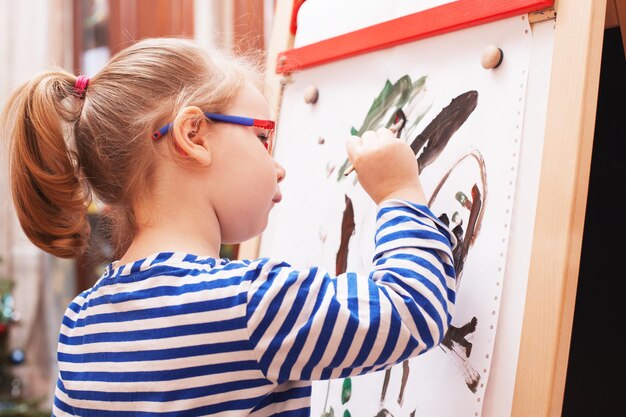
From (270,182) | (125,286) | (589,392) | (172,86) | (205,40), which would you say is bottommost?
(589,392)

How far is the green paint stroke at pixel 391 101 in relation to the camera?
85 cm

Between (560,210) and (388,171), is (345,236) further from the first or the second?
(560,210)

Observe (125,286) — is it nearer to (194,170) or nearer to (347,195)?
(194,170)

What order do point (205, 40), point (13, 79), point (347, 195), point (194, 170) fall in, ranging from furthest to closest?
Result: point (13, 79) < point (205, 40) < point (347, 195) < point (194, 170)

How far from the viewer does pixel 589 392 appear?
2.61 ft

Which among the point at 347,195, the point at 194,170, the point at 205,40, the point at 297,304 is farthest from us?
the point at 205,40

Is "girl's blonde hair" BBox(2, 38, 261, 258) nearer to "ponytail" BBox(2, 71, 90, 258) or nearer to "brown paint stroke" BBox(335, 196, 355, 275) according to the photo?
"ponytail" BBox(2, 71, 90, 258)

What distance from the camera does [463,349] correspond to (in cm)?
71

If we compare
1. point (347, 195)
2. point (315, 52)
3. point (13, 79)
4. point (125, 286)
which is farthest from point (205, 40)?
point (125, 286)

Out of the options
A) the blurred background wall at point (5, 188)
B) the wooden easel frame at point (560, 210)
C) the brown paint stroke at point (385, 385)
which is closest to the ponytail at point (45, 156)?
the brown paint stroke at point (385, 385)

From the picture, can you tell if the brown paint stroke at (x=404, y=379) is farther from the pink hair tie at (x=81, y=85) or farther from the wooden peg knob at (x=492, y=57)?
the pink hair tie at (x=81, y=85)

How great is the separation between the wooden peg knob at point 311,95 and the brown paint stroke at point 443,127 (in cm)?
25

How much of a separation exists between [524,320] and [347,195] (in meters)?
0.35

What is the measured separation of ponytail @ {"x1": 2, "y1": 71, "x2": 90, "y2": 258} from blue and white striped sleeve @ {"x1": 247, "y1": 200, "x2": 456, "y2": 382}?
320 mm
